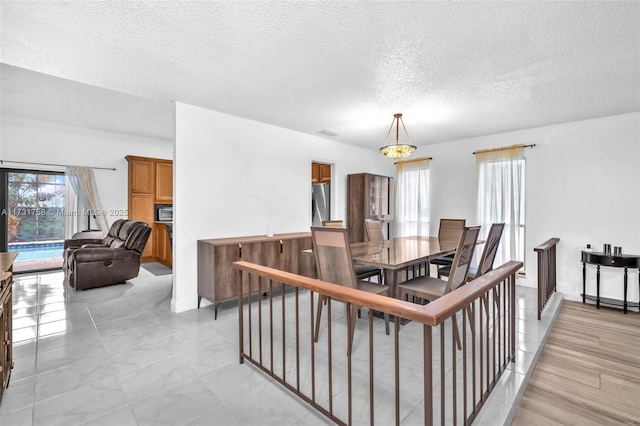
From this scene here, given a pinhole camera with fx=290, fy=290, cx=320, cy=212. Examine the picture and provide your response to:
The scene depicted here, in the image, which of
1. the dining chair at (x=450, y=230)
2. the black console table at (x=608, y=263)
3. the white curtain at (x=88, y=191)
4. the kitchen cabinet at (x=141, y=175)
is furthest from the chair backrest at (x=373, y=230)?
the white curtain at (x=88, y=191)

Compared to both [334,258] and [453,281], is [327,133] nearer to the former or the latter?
[334,258]

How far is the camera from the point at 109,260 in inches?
164

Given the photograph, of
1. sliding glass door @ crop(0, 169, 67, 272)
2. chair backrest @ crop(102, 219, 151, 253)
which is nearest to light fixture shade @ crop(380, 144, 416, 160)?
chair backrest @ crop(102, 219, 151, 253)

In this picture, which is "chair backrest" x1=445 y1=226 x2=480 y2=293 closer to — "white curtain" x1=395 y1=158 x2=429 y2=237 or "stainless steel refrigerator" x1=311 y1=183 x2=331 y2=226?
"stainless steel refrigerator" x1=311 y1=183 x2=331 y2=226

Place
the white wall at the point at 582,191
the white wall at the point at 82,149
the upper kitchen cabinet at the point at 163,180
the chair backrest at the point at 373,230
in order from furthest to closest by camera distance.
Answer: the upper kitchen cabinet at the point at 163,180 → the white wall at the point at 82,149 → the chair backrest at the point at 373,230 → the white wall at the point at 582,191

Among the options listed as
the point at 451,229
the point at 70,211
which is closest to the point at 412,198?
the point at 451,229

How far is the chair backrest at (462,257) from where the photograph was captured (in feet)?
7.65

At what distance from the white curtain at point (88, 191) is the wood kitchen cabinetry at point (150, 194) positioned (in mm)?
492

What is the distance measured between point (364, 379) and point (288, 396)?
52 centimetres

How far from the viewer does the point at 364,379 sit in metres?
1.96

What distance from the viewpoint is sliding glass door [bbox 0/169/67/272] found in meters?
4.86

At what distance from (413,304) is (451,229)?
356cm

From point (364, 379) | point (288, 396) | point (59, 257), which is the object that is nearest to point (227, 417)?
point (288, 396)

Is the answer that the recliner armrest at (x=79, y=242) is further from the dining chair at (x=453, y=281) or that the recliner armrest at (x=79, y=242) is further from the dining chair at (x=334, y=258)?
the dining chair at (x=453, y=281)
